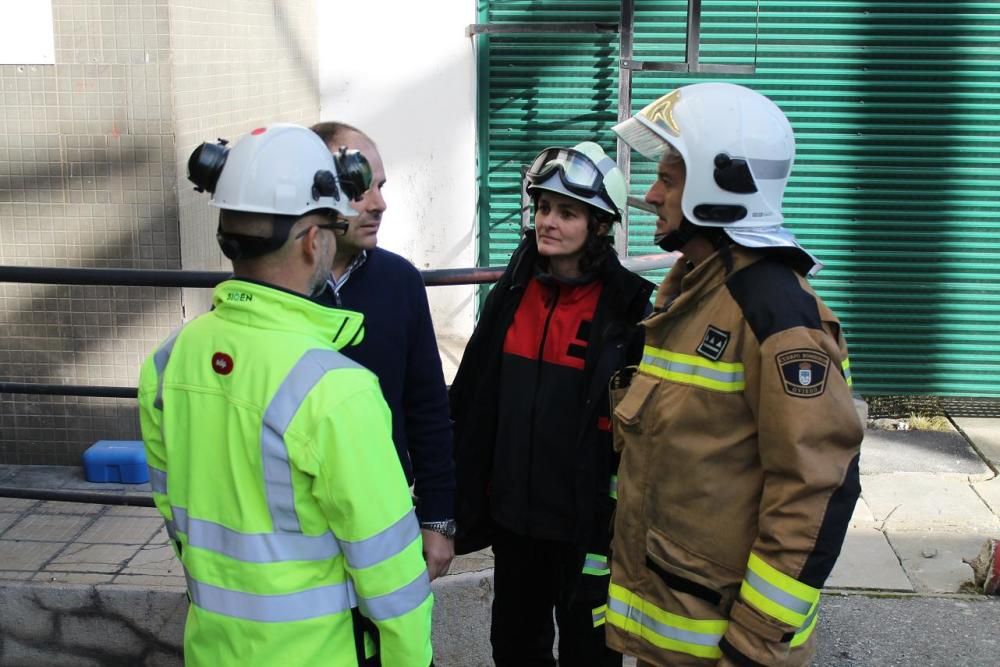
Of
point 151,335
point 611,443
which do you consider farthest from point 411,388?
point 151,335

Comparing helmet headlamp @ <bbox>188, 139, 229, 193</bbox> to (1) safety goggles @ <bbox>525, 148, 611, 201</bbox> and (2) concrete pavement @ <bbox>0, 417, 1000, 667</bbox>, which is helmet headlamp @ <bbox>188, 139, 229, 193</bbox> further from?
(2) concrete pavement @ <bbox>0, 417, 1000, 667</bbox>

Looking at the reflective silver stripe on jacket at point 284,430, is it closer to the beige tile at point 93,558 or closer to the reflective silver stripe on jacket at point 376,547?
the reflective silver stripe on jacket at point 376,547

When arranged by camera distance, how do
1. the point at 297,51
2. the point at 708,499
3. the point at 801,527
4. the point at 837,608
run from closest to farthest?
the point at 801,527, the point at 708,499, the point at 837,608, the point at 297,51

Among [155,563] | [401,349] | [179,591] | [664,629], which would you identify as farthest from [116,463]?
[664,629]

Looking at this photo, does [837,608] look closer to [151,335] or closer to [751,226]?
[751,226]

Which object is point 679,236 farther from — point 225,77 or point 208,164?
point 225,77

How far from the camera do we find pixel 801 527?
94.9 inches

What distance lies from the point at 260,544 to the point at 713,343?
1.07 meters

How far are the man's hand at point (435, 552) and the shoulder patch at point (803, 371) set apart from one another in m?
1.23

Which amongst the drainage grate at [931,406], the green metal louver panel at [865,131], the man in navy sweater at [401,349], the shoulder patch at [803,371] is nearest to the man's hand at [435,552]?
the man in navy sweater at [401,349]

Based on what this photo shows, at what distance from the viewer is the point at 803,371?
241 cm

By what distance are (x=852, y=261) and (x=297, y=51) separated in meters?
4.00

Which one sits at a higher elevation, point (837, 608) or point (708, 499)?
point (708, 499)

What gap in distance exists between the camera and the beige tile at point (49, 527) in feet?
15.7
